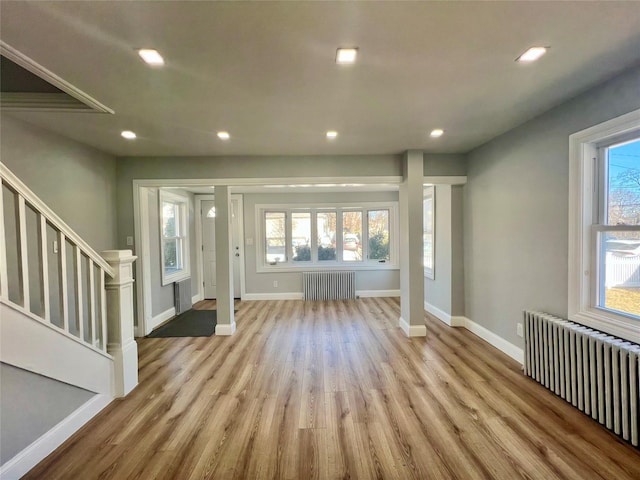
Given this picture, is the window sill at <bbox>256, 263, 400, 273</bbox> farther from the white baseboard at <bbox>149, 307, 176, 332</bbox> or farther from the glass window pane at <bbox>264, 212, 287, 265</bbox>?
the white baseboard at <bbox>149, 307, 176, 332</bbox>

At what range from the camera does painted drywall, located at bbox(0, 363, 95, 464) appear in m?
1.53

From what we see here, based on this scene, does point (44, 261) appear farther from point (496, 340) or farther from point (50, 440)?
point (496, 340)

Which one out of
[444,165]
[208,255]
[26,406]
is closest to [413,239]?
[444,165]

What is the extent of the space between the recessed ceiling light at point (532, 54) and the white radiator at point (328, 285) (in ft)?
14.7

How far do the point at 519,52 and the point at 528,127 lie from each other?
4.60ft

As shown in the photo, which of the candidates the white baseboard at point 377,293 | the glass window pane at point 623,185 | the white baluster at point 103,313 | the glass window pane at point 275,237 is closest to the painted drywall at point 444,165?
the glass window pane at point 623,185

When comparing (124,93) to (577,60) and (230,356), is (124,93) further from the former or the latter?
(577,60)

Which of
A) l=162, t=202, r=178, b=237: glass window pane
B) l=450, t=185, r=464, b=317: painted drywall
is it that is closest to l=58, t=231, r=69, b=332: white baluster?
l=162, t=202, r=178, b=237: glass window pane

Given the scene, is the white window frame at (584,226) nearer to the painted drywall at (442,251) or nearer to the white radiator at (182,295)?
the painted drywall at (442,251)

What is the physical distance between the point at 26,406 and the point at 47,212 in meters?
1.15

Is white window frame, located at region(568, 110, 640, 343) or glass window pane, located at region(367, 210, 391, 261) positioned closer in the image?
white window frame, located at region(568, 110, 640, 343)

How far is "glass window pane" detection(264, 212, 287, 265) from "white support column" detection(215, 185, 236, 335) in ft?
6.80

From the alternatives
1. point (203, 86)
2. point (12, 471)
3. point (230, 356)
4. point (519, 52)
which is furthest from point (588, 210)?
point (12, 471)

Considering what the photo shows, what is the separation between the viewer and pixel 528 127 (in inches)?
108
